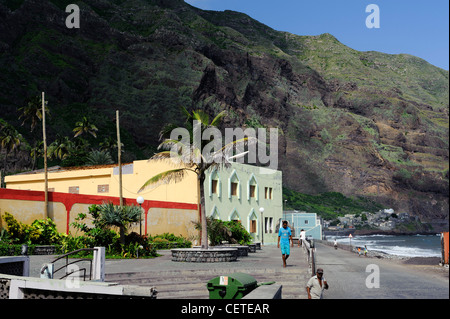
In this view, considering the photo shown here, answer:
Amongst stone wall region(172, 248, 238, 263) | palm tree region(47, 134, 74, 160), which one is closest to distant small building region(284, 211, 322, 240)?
palm tree region(47, 134, 74, 160)

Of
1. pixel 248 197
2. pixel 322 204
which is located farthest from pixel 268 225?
pixel 322 204

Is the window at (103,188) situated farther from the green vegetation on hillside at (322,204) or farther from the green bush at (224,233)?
the green vegetation on hillside at (322,204)

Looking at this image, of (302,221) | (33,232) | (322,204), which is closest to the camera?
(33,232)

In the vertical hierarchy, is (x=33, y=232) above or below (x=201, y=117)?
below

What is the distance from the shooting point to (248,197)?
45438mm

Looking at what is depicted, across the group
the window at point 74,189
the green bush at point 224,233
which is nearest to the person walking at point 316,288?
the green bush at point 224,233

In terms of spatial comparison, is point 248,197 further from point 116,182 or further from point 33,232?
point 33,232

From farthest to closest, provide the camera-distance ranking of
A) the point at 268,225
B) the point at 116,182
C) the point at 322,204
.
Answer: the point at 322,204 < the point at 268,225 < the point at 116,182

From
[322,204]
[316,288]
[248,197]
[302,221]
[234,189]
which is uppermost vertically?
[234,189]

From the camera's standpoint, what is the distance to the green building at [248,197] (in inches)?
1586

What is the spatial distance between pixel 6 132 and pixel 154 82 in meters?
84.2

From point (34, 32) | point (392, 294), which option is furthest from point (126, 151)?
point (392, 294)

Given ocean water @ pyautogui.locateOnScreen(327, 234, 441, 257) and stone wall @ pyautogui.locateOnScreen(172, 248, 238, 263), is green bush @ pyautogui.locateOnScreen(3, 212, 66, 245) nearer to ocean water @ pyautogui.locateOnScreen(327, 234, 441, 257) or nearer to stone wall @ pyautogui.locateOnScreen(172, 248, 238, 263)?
stone wall @ pyautogui.locateOnScreen(172, 248, 238, 263)

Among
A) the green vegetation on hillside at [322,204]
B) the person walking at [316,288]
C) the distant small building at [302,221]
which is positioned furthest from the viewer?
the green vegetation on hillside at [322,204]
